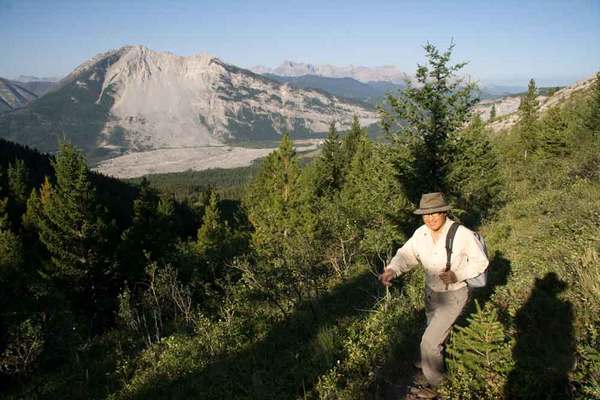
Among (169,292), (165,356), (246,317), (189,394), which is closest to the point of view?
(189,394)

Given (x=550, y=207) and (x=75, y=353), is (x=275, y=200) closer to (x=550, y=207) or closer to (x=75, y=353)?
(x=75, y=353)

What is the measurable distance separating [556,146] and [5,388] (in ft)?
141

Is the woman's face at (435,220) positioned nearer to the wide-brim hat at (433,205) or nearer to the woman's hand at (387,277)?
the wide-brim hat at (433,205)

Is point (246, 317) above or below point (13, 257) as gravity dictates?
above

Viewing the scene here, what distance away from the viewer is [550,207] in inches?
467

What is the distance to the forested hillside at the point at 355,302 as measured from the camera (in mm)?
5383

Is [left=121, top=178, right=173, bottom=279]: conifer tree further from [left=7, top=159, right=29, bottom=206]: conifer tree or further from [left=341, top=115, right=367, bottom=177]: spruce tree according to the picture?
[left=7, top=159, right=29, bottom=206]: conifer tree

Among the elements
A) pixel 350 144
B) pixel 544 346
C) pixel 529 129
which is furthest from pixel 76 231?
pixel 529 129

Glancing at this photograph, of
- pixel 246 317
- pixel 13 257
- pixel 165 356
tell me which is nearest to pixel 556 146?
pixel 246 317

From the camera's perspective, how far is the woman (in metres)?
4.61

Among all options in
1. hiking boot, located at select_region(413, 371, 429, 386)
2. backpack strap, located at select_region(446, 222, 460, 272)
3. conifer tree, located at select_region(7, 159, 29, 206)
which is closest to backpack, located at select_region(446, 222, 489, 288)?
backpack strap, located at select_region(446, 222, 460, 272)

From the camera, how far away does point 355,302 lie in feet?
36.4

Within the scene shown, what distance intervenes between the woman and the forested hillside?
286 millimetres

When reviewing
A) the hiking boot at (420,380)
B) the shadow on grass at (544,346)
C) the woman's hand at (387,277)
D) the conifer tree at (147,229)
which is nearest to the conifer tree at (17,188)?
the conifer tree at (147,229)
